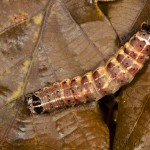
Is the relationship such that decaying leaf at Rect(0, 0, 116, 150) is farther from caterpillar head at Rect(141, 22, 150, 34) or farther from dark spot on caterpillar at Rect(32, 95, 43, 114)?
caterpillar head at Rect(141, 22, 150, 34)

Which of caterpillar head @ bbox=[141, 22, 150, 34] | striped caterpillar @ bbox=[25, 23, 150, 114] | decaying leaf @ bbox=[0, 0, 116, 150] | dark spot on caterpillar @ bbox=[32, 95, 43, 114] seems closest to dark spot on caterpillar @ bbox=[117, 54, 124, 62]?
striped caterpillar @ bbox=[25, 23, 150, 114]

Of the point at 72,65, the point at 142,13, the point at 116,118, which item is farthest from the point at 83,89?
the point at 142,13

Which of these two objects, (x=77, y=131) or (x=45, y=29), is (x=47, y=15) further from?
(x=77, y=131)

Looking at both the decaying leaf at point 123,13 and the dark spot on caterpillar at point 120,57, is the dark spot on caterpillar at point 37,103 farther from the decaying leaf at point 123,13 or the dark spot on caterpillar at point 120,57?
the decaying leaf at point 123,13

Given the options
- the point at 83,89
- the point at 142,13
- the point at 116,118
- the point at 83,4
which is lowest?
the point at 116,118

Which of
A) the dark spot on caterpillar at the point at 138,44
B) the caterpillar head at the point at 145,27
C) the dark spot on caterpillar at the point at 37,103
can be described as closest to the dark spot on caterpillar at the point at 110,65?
the dark spot on caterpillar at the point at 138,44

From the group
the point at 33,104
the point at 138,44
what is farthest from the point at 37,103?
the point at 138,44

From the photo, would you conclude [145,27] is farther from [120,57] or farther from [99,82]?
[99,82]
